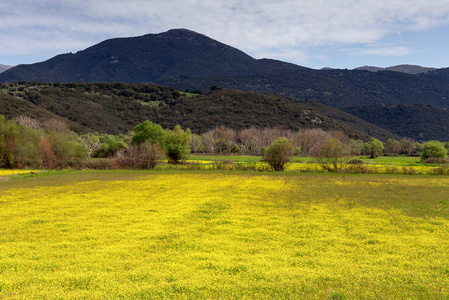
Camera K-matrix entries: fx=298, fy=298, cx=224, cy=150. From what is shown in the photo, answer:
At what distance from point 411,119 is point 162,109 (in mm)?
136985

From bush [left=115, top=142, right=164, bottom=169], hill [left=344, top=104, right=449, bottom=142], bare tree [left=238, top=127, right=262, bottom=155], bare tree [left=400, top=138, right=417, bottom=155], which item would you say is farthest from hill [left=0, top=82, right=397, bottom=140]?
bush [left=115, top=142, right=164, bottom=169]

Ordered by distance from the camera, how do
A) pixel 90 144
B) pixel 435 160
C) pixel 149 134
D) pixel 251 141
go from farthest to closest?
1. pixel 251 141
2. pixel 149 134
3. pixel 90 144
4. pixel 435 160

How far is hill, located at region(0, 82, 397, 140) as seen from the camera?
372 feet

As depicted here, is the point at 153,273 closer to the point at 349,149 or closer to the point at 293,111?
the point at 349,149

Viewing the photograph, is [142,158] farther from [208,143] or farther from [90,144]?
[208,143]

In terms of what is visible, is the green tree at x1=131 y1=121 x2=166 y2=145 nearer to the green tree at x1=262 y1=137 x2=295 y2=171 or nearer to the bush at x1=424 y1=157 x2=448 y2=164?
the green tree at x1=262 y1=137 x2=295 y2=171

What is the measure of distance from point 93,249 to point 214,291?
569cm

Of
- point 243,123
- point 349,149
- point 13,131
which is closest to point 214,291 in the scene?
point 349,149

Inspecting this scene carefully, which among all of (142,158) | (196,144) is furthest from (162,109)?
(142,158)

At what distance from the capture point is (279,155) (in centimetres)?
4797

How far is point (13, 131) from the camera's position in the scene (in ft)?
169

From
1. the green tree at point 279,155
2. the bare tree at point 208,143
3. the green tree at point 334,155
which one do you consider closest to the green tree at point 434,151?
the green tree at point 334,155

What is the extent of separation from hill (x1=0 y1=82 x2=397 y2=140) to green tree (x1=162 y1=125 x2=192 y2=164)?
54428mm

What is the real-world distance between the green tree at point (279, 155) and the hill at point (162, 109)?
7818 cm
